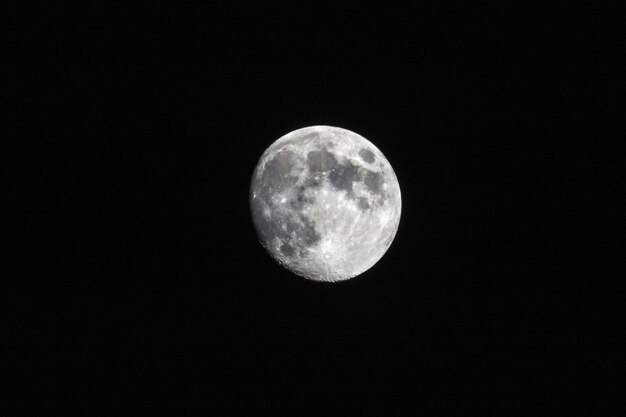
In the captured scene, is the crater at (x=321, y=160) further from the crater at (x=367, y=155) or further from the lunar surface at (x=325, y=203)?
the crater at (x=367, y=155)

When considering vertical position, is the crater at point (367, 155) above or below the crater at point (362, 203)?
above

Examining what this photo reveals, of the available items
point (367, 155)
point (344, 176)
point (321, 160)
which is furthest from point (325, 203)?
point (367, 155)

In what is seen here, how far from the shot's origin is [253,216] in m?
4.11

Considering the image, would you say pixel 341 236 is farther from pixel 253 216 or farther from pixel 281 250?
pixel 253 216

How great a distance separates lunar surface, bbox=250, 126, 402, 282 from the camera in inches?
144

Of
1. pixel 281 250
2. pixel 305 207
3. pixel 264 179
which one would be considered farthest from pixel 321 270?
pixel 264 179

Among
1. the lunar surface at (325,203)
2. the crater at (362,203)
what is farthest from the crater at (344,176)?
the crater at (362,203)

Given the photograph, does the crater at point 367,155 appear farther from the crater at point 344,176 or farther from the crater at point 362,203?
the crater at point 362,203

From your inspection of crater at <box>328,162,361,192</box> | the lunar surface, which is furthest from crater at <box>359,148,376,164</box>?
crater at <box>328,162,361,192</box>

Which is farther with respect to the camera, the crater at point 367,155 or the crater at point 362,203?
the crater at point 367,155

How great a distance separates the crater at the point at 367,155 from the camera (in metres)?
3.96

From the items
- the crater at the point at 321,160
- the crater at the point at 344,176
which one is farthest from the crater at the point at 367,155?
the crater at the point at 321,160

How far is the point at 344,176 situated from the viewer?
3.72 m

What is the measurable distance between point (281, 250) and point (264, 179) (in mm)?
746
